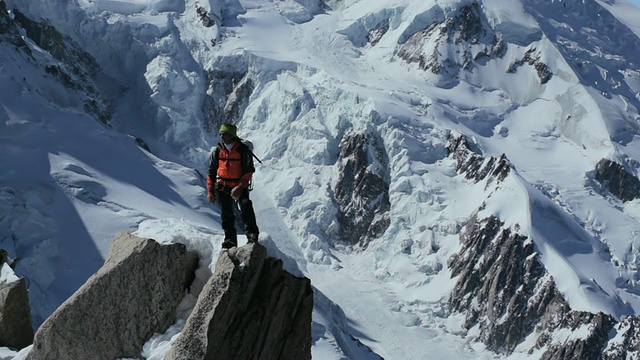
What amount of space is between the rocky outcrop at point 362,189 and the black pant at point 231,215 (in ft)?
409

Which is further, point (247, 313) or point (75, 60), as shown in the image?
point (75, 60)

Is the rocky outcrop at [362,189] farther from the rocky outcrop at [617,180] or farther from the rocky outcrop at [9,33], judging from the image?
the rocky outcrop at [9,33]

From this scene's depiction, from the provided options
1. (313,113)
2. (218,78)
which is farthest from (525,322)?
(218,78)

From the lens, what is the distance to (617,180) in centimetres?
14712

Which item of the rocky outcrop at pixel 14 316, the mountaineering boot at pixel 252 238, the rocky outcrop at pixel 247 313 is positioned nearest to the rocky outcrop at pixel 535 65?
the rocky outcrop at pixel 14 316

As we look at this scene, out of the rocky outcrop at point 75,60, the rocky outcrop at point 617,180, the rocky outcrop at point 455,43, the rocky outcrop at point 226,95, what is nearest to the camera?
the rocky outcrop at point 75,60

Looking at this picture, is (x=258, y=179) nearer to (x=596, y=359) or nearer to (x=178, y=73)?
(x=178, y=73)

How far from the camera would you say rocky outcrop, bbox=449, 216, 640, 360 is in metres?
122

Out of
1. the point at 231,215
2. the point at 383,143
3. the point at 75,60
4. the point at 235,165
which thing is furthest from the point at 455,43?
the point at 235,165

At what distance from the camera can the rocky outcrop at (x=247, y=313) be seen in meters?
18.8

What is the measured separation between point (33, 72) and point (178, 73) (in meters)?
42.8

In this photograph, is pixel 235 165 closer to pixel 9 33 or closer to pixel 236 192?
pixel 236 192

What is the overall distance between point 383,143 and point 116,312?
129040 mm

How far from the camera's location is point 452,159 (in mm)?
145250
